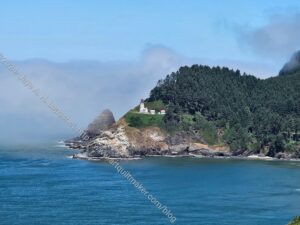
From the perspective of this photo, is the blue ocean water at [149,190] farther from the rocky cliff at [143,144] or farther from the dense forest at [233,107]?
the dense forest at [233,107]

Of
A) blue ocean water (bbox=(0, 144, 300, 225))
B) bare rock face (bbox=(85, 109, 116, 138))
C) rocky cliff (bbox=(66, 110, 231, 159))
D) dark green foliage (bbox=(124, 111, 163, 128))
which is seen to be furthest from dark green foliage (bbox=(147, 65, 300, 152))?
blue ocean water (bbox=(0, 144, 300, 225))

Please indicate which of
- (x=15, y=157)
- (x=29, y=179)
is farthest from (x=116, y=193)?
(x=15, y=157)

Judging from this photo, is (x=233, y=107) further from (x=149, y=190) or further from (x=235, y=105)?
(x=149, y=190)

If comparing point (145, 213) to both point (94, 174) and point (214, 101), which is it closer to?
point (94, 174)

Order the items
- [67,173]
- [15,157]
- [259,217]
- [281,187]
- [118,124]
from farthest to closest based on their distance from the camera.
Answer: [118,124]
[15,157]
[67,173]
[281,187]
[259,217]

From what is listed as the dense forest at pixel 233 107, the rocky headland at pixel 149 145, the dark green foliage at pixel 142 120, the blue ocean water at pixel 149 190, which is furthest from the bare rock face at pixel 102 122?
the blue ocean water at pixel 149 190

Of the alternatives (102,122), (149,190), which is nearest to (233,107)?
(102,122)
